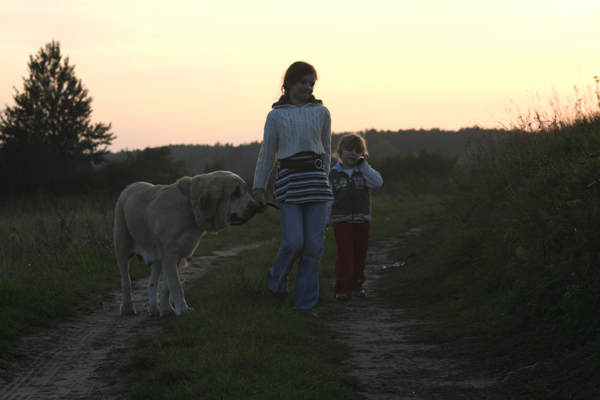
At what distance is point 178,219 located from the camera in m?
5.32

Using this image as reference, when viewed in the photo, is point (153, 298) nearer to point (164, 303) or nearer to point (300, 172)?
point (164, 303)

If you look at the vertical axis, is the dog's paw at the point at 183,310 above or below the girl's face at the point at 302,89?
below

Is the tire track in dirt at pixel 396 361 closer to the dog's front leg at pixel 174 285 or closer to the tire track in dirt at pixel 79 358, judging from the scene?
the dog's front leg at pixel 174 285

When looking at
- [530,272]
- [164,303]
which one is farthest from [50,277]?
[530,272]

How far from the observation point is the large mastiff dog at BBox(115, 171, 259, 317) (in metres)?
5.28

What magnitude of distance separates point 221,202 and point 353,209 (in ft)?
6.28

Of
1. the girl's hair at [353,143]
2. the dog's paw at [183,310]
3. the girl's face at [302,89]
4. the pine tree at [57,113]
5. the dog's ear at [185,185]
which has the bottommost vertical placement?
the dog's paw at [183,310]

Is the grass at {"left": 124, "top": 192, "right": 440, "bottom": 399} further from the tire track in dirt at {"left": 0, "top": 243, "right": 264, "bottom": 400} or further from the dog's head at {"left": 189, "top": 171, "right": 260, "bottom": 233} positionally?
the dog's head at {"left": 189, "top": 171, "right": 260, "bottom": 233}

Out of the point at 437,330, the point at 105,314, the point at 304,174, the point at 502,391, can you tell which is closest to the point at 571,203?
the point at 437,330

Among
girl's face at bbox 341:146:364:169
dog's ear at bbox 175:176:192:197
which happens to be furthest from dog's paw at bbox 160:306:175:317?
girl's face at bbox 341:146:364:169

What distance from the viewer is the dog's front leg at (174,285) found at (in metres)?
5.20

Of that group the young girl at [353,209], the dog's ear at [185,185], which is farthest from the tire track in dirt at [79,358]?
the young girl at [353,209]

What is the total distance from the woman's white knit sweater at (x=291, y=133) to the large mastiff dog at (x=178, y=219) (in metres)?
0.33

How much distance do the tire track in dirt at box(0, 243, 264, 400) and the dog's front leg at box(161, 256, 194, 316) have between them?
25 centimetres
